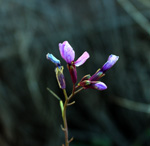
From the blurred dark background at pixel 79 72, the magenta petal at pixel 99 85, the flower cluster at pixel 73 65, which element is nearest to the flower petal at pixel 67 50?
the flower cluster at pixel 73 65

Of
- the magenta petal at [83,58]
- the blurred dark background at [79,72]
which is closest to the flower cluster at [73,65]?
the magenta petal at [83,58]

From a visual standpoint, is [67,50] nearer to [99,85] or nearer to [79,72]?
[99,85]

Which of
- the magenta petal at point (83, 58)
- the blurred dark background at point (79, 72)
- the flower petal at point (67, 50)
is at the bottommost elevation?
the blurred dark background at point (79, 72)

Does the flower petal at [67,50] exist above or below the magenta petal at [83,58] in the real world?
above

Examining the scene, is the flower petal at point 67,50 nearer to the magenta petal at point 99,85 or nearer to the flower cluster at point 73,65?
the flower cluster at point 73,65

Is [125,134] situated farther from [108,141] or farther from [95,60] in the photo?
[95,60]

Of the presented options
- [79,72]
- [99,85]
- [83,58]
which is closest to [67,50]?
[83,58]

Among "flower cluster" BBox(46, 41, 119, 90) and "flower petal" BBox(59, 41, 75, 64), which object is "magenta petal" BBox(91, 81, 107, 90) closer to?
"flower cluster" BBox(46, 41, 119, 90)

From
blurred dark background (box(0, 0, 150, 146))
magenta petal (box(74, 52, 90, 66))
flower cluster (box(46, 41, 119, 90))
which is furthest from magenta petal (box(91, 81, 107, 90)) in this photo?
blurred dark background (box(0, 0, 150, 146))

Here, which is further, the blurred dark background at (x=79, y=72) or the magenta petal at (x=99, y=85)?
the blurred dark background at (x=79, y=72)
